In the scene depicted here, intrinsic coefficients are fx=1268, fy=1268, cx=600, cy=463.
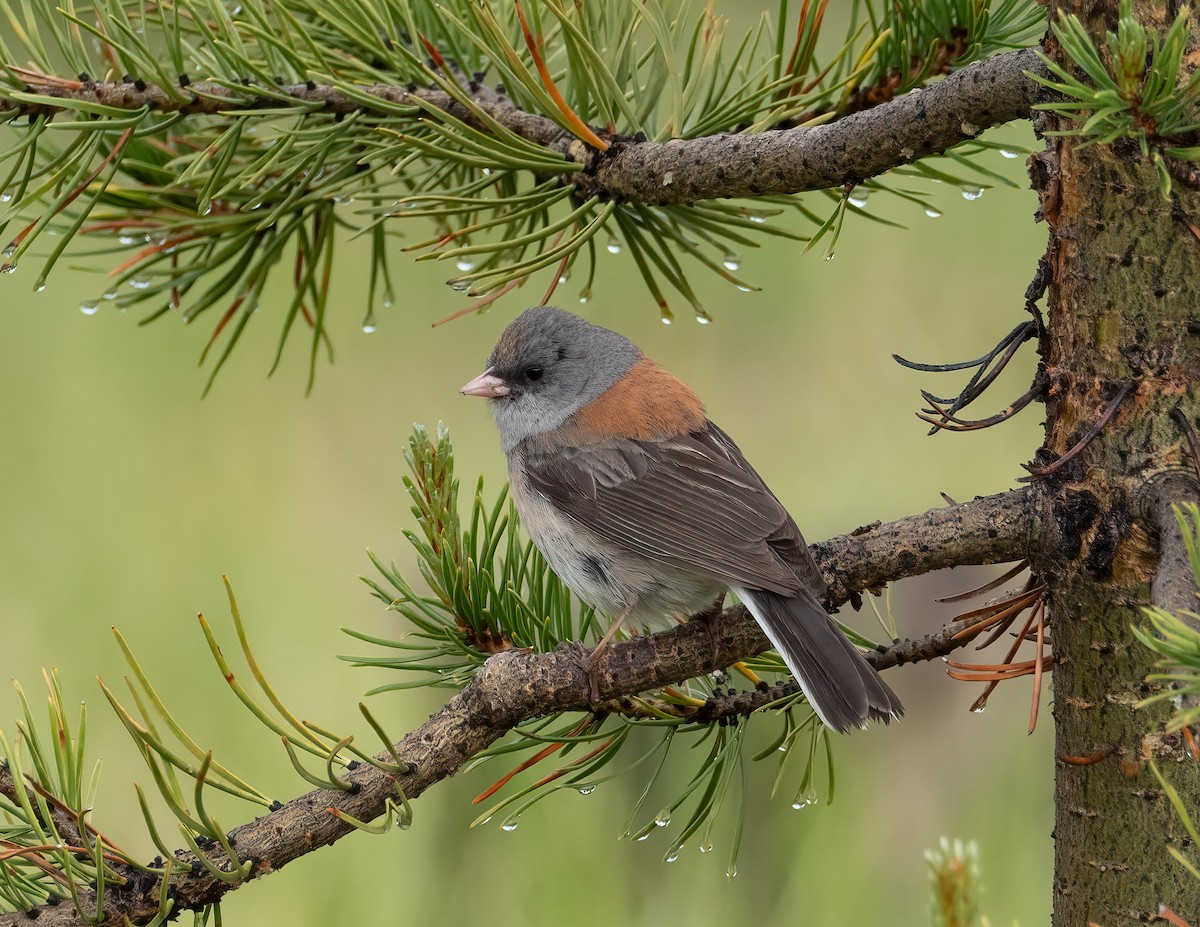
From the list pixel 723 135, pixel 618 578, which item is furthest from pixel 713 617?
pixel 723 135

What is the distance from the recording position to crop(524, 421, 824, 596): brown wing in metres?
1.42

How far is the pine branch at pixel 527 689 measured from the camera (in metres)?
0.87

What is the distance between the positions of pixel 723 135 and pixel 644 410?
0.70 metres

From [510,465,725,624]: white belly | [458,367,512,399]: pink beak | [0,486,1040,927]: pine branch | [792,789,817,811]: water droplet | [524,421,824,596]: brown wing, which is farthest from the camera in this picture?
[458,367,512,399]: pink beak

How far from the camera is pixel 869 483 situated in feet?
8.82

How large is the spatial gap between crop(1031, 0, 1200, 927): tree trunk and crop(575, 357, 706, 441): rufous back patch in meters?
0.78

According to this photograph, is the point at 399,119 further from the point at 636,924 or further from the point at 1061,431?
the point at 636,924

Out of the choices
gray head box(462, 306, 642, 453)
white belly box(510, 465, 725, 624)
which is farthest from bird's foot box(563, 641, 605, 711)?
gray head box(462, 306, 642, 453)

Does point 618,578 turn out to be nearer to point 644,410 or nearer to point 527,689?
point 644,410

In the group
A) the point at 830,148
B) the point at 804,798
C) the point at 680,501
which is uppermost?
the point at 830,148

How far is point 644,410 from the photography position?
1728 millimetres

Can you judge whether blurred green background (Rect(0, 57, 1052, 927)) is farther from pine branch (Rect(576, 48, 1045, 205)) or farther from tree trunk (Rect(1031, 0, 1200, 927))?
pine branch (Rect(576, 48, 1045, 205))

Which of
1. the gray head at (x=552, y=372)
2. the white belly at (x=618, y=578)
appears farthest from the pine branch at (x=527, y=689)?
the gray head at (x=552, y=372)

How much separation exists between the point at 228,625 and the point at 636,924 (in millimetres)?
1119
